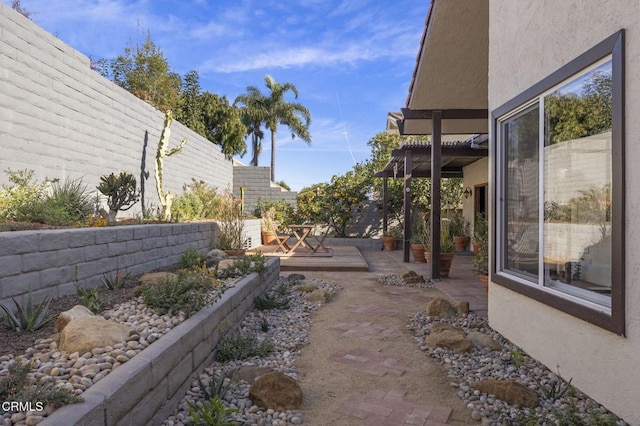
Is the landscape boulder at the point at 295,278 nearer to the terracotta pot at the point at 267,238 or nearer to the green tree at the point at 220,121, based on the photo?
the terracotta pot at the point at 267,238

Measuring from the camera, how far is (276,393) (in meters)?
2.71

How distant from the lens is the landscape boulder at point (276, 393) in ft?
8.78

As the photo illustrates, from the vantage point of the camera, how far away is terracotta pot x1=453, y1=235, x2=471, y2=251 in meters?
12.3

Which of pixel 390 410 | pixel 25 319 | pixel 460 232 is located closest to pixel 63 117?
pixel 25 319

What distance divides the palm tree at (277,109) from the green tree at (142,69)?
37.9ft

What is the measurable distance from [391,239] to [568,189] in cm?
1008

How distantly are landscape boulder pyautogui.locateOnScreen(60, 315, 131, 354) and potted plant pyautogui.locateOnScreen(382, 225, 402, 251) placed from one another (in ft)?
36.4

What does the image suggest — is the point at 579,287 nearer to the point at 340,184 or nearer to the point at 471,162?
the point at 471,162

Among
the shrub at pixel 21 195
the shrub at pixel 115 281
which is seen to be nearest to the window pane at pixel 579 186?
the shrub at pixel 115 281

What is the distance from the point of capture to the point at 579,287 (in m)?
3.06

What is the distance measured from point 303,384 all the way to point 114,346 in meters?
1.30

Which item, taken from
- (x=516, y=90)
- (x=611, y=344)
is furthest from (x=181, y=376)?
(x=516, y=90)

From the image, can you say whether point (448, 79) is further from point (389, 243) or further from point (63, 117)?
point (389, 243)

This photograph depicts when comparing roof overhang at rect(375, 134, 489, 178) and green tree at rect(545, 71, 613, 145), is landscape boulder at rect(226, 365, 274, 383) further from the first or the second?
roof overhang at rect(375, 134, 489, 178)
